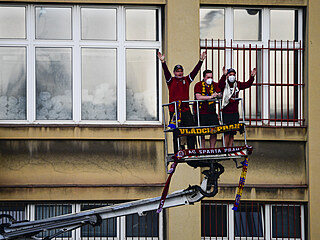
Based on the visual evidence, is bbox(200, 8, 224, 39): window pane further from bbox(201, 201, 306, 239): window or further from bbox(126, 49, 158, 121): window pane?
bbox(201, 201, 306, 239): window

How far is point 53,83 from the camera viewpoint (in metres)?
17.0

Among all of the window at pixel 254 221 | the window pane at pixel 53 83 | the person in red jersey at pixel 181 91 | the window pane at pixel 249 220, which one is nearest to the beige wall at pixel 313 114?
the window at pixel 254 221

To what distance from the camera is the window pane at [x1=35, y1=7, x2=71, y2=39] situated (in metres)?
17.0

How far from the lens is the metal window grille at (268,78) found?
1716 centimetres

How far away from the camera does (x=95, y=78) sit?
673 inches

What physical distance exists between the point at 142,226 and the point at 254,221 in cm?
238

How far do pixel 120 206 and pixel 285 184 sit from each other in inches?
203

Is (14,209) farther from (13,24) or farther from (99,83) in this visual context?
(13,24)

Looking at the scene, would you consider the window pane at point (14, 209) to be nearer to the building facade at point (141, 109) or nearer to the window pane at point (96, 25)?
the building facade at point (141, 109)

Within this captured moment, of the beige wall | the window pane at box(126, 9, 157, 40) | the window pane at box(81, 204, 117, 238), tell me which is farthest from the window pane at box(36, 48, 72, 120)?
the beige wall

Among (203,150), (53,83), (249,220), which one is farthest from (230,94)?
(53,83)

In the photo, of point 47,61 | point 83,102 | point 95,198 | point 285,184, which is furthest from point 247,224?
point 47,61

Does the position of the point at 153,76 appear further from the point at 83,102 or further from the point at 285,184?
the point at 285,184

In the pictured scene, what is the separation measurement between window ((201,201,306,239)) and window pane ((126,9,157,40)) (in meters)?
3.87
